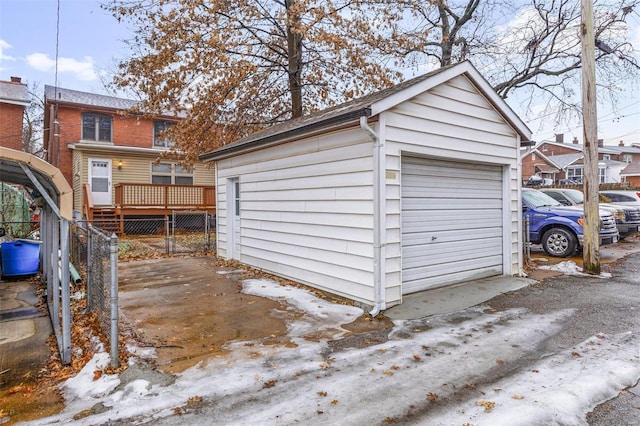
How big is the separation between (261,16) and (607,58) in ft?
43.1

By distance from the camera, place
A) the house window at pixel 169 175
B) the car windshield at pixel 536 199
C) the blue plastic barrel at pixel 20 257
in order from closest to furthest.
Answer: the blue plastic barrel at pixel 20 257 → the car windshield at pixel 536 199 → the house window at pixel 169 175

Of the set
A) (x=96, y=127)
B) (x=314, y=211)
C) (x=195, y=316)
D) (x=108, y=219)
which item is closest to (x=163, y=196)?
(x=108, y=219)

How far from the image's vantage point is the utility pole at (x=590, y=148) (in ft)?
23.7

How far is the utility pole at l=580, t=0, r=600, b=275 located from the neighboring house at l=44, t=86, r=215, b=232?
14.0 m

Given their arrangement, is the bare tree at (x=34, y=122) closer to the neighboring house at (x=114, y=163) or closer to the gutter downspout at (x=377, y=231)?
the neighboring house at (x=114, y=163)

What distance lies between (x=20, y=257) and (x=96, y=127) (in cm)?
1209

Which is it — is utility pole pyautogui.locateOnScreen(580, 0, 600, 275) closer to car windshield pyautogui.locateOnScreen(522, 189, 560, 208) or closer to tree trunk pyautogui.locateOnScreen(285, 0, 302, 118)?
car windshield pyautogui.locateOnScreen(522, 189, 560, 208)

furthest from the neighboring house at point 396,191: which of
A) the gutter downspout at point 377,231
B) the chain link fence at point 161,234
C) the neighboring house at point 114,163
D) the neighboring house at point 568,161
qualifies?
the neighboring house at point 568,161

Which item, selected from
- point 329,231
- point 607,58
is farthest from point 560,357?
point 607,58

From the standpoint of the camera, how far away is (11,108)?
17.3 meters

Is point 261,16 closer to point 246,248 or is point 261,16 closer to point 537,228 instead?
point 246,248

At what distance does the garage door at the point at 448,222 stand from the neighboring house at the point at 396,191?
0.7 inches

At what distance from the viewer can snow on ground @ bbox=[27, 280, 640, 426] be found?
8.74 feet

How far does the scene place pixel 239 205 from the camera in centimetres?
902
